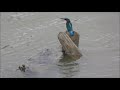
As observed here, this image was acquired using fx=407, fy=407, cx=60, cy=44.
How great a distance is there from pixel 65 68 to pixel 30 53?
1.70m

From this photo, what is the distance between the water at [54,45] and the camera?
37.8 feet

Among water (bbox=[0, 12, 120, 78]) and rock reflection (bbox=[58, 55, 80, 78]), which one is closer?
rock reflection (bbox=[58, 55, 80, 78])

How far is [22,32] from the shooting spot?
1471cm

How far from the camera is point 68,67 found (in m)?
11.7

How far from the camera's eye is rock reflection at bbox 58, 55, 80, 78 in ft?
37.0

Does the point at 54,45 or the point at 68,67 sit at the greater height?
the point at 54,45

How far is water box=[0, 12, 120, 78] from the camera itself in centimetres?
1152

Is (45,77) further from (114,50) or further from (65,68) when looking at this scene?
(114,50)

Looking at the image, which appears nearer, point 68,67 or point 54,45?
point 68,67

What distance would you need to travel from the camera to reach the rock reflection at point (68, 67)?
37.0ft

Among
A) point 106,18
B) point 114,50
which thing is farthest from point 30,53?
point 106,18

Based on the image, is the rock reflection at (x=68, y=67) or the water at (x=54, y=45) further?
the water at (x=54, y=45)

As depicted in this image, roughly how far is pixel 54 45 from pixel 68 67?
1.95 m

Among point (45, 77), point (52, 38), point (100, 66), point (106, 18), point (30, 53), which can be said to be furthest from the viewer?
point (106, 18)
